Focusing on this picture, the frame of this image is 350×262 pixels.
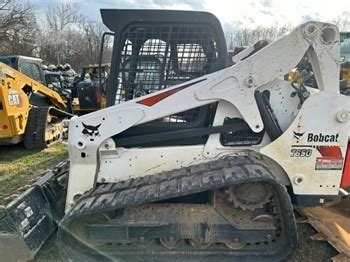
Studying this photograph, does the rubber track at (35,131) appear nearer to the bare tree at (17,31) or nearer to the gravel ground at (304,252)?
the gravel ground at (304,252)

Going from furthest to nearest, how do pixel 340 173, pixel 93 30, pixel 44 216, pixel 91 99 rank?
1. pixel 93 30
2. pixel 91 99
3. pixel 44 216
4. pixel 340 173

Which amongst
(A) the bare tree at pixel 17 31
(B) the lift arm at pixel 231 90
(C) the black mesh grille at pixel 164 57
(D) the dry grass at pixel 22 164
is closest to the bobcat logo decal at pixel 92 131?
(B) the lift arm at pixel 231 90

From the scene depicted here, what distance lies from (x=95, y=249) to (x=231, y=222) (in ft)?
4.08

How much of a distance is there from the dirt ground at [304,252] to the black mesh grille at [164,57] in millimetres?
1657

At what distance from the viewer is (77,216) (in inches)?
117

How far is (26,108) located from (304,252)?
637 centimetres

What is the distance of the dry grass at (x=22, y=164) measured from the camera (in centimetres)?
580

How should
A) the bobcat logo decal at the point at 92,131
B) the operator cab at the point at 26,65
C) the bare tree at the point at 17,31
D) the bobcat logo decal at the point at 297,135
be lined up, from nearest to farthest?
the bobcat logo decal at the point at 297,135
the bobcat logo decal at the point at 92,131
the operator cab at the point at 26,65
the bare tree at the point at 17,31

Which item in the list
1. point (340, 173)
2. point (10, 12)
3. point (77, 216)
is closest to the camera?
point (77, 216)

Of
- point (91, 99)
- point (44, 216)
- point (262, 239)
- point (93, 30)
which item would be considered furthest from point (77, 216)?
point (93, 30)

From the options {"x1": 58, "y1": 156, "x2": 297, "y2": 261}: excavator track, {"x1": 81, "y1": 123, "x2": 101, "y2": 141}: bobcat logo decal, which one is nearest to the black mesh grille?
{"x1": 81, "y1": 123, "x2": 101, "y2": 141}: bobcat logo decal

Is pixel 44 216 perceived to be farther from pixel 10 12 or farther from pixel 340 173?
pixel 10 12

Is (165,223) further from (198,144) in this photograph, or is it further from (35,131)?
(35,131)

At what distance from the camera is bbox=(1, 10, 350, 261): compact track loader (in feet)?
10.2
